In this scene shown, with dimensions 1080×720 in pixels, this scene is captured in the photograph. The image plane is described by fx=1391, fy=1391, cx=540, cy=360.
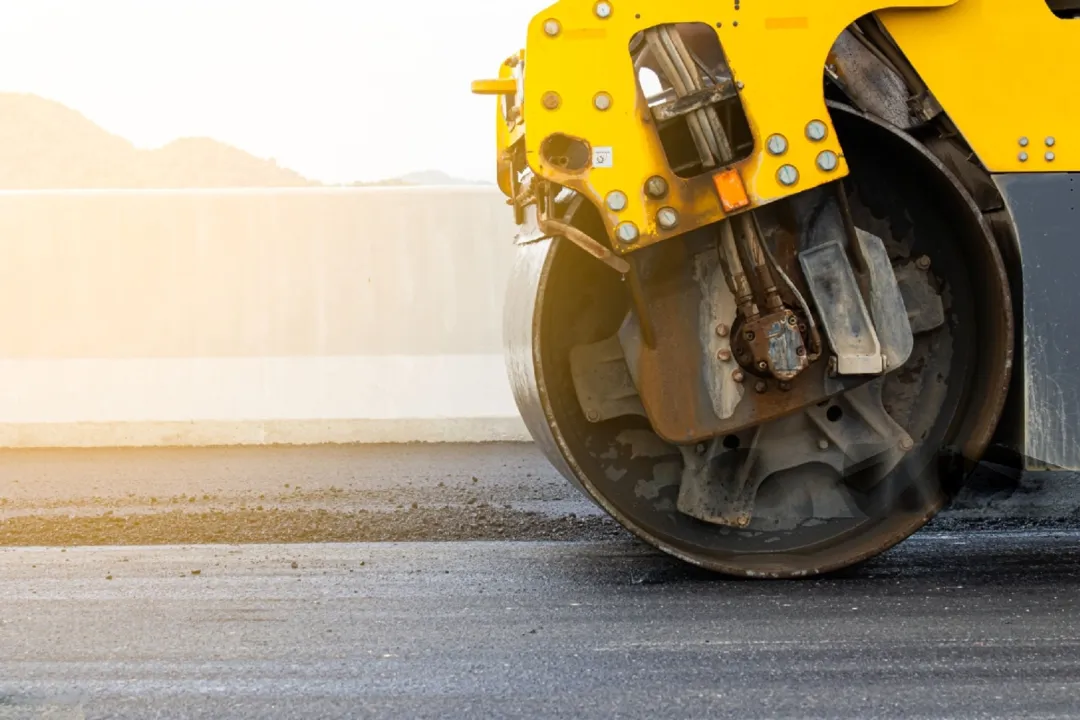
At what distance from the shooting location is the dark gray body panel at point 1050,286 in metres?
3.81

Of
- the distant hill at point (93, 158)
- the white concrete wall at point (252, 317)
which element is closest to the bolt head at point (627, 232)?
the white concrete wall at point (252, 317)

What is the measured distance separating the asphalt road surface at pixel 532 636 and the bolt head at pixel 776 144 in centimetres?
122

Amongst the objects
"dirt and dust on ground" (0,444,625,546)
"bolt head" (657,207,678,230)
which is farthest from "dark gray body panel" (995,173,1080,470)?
"dirt and dust on ground" (0,444,625,546)

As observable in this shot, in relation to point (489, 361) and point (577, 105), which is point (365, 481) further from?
point (577, 105)

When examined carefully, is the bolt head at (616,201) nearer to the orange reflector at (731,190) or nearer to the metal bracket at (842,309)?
the orange reflector at (731,190)

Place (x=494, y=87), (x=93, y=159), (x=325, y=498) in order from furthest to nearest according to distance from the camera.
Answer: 1. (x=93, y=159)
2. (x=325, y=498)
3. (x=494, y=87)

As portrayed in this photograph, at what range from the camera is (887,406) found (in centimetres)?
427

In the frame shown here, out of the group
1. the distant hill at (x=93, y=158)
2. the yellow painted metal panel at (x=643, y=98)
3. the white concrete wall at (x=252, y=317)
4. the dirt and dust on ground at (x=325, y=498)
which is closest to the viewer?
the yellow painted metal panel at (x=643, y=98)

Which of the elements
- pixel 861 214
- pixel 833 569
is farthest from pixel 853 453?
pixel 861 214

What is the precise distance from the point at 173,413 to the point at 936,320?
5.55 m

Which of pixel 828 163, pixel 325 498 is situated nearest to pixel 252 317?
pixel 325 498

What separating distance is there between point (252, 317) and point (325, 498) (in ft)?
9.02

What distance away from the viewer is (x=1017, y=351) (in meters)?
3.96

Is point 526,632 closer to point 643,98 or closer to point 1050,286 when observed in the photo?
point 643,98
